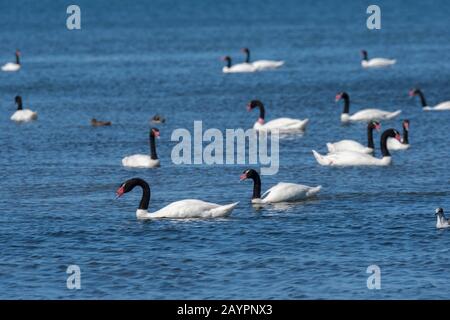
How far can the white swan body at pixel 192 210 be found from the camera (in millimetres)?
30453

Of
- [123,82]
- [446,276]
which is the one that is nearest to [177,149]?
[446,276]

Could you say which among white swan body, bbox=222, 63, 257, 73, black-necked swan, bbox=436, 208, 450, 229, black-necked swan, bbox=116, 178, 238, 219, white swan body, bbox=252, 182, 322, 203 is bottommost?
black-necked swan, bbox=436, 208, 450, 229

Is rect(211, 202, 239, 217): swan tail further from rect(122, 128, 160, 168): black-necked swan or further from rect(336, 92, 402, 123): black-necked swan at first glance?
rect(336, 92, 402, 123): black-necked swan

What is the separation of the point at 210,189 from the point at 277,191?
3317 millimetres

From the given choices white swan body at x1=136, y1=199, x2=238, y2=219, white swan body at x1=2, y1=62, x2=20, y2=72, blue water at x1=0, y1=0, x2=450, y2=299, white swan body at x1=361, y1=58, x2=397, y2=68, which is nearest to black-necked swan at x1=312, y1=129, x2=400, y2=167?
blue water at x1=0, y1=0, x2=450, y2=299

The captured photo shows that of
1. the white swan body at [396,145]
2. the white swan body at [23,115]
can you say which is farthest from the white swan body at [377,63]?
the white swan body at [396,145]

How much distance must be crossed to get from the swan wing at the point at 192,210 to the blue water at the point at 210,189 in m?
0.31

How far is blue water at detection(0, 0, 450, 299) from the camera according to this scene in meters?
25.6

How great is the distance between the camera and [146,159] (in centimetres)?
3906

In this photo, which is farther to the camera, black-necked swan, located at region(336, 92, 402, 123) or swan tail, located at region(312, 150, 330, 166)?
black-necked swan, located at region(336, 92, 402, 123)

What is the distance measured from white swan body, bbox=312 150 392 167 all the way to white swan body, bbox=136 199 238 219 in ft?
27.5

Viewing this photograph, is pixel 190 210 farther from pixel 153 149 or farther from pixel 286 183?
pixel 153 149
